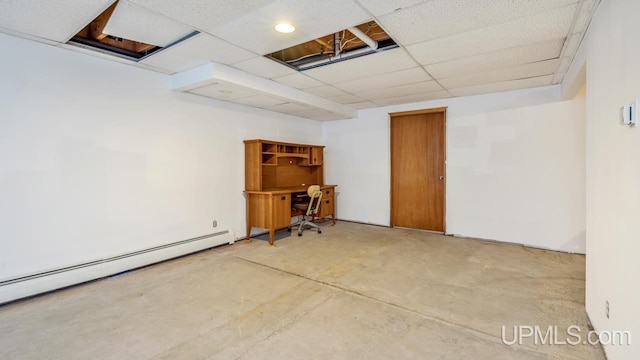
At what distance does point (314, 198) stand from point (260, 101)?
2.04 metres

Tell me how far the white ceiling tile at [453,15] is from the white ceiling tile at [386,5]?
6 cm

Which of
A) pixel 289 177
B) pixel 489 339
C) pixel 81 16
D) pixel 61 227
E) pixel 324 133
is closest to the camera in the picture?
pixel 489 339

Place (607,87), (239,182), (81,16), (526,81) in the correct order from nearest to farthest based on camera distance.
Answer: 1. (607,87)
2. (81,16)
3. (526,81)
4. (239,182)

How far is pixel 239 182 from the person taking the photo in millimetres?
4898

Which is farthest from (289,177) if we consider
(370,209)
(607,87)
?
(607,87)

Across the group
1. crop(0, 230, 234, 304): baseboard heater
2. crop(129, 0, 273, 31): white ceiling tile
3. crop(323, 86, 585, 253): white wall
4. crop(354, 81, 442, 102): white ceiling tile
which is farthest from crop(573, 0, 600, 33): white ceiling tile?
crop(0, 230, 234, 304): baseboard heater

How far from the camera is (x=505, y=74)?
3766 millimetres

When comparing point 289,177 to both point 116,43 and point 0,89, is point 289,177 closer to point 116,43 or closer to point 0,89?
point 116,43

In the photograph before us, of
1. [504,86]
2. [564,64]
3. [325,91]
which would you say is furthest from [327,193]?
[564,64]

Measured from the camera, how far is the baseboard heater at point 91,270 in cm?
273

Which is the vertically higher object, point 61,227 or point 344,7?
point 344,7

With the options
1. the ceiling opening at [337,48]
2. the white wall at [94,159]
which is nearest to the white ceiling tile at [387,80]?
the ceiling opening at [337,48]

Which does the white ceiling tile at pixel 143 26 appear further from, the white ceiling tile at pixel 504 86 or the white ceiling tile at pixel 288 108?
the white ceiling tile at pixel 504 86

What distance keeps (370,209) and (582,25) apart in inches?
169
